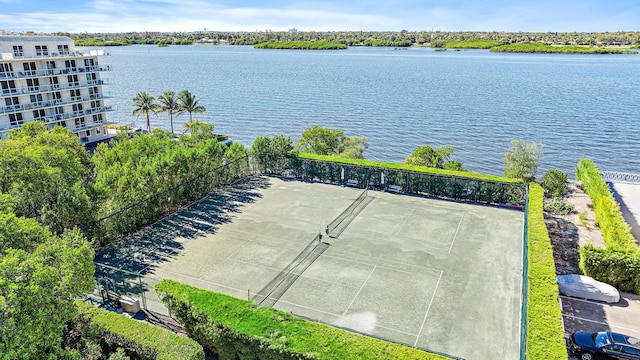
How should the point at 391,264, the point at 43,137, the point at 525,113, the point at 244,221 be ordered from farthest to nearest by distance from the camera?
the point at 525,113
the point at 43,137
the point at 244,221
the point at 391,264

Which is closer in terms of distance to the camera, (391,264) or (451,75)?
(391,264)

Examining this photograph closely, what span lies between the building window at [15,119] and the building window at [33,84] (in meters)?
3.86

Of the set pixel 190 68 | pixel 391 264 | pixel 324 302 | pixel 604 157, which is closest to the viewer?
pixel 324 302

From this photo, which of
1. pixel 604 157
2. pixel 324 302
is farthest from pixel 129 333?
pixel 604 157

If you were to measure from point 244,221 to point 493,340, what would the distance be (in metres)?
17.2

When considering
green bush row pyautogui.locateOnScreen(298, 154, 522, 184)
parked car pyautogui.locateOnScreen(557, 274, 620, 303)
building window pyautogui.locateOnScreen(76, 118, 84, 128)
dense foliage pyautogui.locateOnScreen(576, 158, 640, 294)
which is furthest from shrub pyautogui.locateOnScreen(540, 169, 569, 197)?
building window pyautogui.locateOnScreen(76, 118, 84, 128)

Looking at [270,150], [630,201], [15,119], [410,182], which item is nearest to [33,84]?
[15,119]

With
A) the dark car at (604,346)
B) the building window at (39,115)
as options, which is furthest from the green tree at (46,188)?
the building window at (39,115)

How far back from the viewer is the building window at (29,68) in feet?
184

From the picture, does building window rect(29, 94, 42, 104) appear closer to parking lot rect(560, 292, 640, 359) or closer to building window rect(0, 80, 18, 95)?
building window rect(0, 80, 18, 95)

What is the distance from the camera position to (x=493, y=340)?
17594 mm

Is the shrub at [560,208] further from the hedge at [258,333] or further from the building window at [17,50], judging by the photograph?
the building window at [17,50]

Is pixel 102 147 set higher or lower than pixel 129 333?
higher

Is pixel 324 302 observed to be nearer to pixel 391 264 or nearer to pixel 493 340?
pixel 391 264
